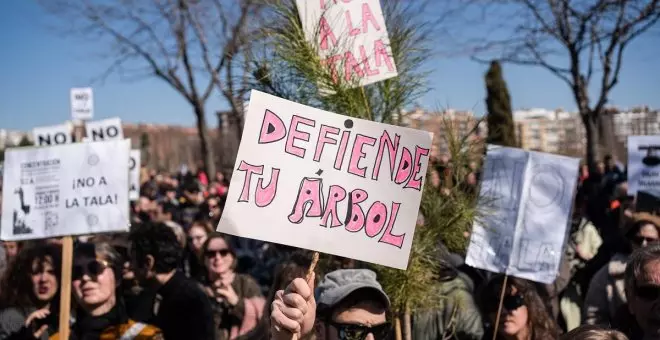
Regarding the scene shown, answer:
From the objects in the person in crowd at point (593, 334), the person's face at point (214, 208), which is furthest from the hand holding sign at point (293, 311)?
the person's face at point (214, 208)

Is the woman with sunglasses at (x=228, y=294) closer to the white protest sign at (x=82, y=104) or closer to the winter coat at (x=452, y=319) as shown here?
the winter coat at (x=452, y=319)

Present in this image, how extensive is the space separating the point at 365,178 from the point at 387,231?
0.20 m

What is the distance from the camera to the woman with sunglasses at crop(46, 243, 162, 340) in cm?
368

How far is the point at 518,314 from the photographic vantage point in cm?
356

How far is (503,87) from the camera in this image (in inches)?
738

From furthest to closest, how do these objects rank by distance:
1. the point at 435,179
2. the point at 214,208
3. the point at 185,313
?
the point at 214,208, the point at 185,313, the point at 435,179

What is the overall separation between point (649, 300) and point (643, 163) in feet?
10.2

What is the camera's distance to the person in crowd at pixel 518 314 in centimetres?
354

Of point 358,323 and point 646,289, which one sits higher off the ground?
point 646,289

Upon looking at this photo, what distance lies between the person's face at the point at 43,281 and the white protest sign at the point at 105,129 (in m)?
5.14

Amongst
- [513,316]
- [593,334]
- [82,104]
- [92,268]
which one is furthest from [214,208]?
[593,334]

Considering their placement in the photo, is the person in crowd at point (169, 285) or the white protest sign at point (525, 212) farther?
the person in crowd at point (169, 285)

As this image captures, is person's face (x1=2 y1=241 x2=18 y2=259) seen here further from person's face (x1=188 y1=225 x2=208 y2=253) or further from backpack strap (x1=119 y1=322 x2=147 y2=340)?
backpack strap (x1=119 y1=322 x2=147 y2=340)

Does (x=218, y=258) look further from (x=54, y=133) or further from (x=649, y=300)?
(x=54, y=133)
